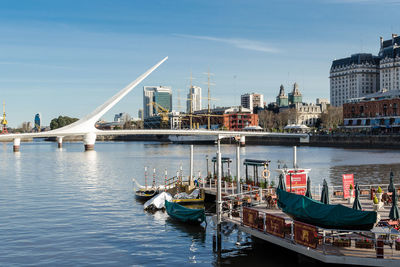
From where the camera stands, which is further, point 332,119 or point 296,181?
point 332,119

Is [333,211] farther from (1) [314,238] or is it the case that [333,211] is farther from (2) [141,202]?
(2) [141,202]

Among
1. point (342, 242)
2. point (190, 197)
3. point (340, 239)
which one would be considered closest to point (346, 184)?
point (340, 239)

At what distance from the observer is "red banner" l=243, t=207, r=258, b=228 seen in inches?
607

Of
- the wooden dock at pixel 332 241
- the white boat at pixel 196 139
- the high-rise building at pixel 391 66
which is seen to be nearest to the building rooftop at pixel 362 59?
the high-rise building at pixel 391 66

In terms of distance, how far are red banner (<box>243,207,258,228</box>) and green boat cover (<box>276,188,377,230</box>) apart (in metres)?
1.04

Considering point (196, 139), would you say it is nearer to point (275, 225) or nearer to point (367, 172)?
point (367, 172)

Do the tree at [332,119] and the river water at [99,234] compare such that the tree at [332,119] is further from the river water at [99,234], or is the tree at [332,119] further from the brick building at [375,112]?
the river water at [99,234]

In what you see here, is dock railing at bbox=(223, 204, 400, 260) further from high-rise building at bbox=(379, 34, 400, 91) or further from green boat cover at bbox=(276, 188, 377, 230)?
high-rise building at bbox=(379, 34, 400, 91)

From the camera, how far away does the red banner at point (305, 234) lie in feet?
42.0

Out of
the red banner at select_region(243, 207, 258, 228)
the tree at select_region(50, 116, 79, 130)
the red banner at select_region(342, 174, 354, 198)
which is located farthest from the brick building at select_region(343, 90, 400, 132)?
the tree at select_region(50, 116, 79, 130)

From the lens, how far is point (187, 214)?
69.2ft

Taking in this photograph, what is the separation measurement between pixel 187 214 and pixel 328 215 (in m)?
8.99

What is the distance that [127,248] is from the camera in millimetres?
17500

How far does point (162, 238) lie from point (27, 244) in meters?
5.35
